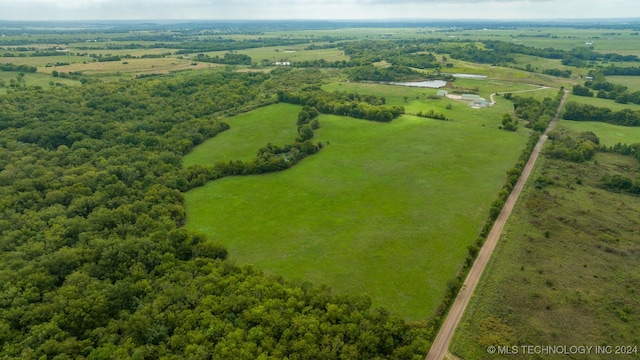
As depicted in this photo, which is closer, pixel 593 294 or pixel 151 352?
pixel 151 352

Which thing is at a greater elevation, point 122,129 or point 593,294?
point 122,129

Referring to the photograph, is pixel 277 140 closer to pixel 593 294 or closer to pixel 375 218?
pixel 375 218

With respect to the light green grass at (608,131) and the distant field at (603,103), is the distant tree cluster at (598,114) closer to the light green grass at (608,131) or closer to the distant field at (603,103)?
the light green grass at (608,131)

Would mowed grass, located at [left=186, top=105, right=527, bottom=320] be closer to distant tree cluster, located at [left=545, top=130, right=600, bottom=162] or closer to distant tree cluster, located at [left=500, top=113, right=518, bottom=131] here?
distant tree cluster, located at [left=500, top=113, right=518, bottom=131]

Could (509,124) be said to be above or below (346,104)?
below

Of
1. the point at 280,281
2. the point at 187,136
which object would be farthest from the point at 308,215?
the point at 187,136

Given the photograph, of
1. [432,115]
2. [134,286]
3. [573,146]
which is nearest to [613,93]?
[573,146]

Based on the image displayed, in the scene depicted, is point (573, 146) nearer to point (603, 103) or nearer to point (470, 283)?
point (603, 103)
